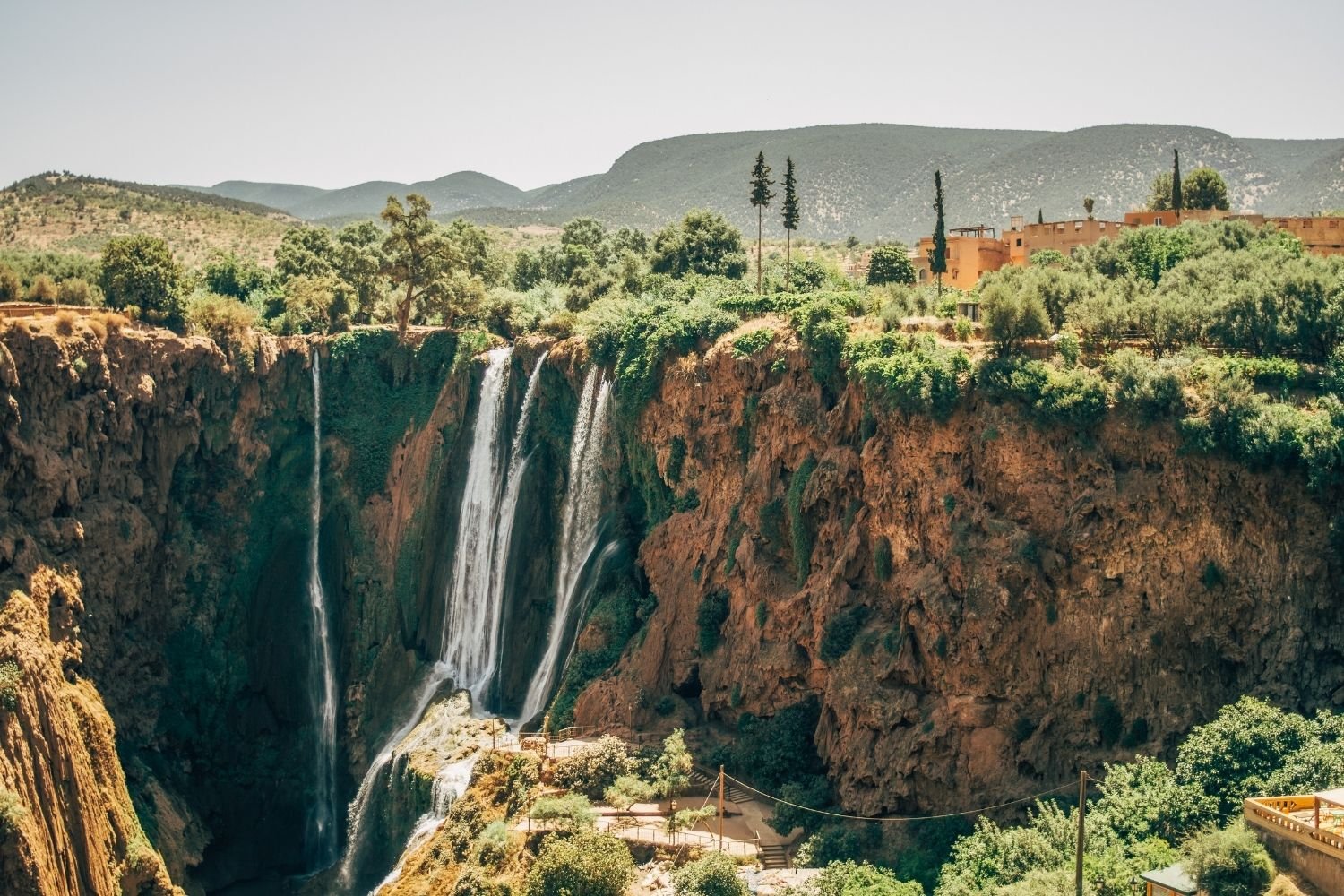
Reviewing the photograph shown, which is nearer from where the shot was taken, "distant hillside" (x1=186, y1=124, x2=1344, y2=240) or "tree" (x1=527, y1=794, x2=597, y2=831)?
"tree" (x1=527, y1=794, x2=597, y2=831)

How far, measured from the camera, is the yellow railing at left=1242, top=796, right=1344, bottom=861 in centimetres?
2888

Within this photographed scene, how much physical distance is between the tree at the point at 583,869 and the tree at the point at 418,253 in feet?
123

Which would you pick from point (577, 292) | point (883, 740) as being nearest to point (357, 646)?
point (577, 292)

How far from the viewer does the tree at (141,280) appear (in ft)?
202

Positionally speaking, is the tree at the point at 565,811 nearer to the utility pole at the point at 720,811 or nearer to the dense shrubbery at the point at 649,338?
the utility pole at the point at 720,811

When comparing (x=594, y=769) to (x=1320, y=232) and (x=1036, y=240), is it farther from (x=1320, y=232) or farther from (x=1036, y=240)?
(x=1320, y=232)

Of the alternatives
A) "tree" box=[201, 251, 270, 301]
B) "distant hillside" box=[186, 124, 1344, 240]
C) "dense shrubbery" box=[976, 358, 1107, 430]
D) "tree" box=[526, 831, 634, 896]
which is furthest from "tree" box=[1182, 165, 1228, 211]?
"distant hillside" box=[186, 124, 1344, 240]

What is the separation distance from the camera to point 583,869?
37.9m

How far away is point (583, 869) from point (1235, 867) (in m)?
16.6

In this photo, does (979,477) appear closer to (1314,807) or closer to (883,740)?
(883,740)

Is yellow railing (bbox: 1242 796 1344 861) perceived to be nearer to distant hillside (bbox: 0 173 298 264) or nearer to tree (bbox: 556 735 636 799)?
tree (bbox: 556 735 636 799)

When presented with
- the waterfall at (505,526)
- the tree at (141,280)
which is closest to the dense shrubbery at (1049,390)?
the waterfall at (505,526)

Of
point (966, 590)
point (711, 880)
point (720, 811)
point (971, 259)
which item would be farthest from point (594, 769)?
point (971, 259)

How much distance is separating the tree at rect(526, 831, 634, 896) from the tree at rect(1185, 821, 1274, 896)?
15.2 metres
